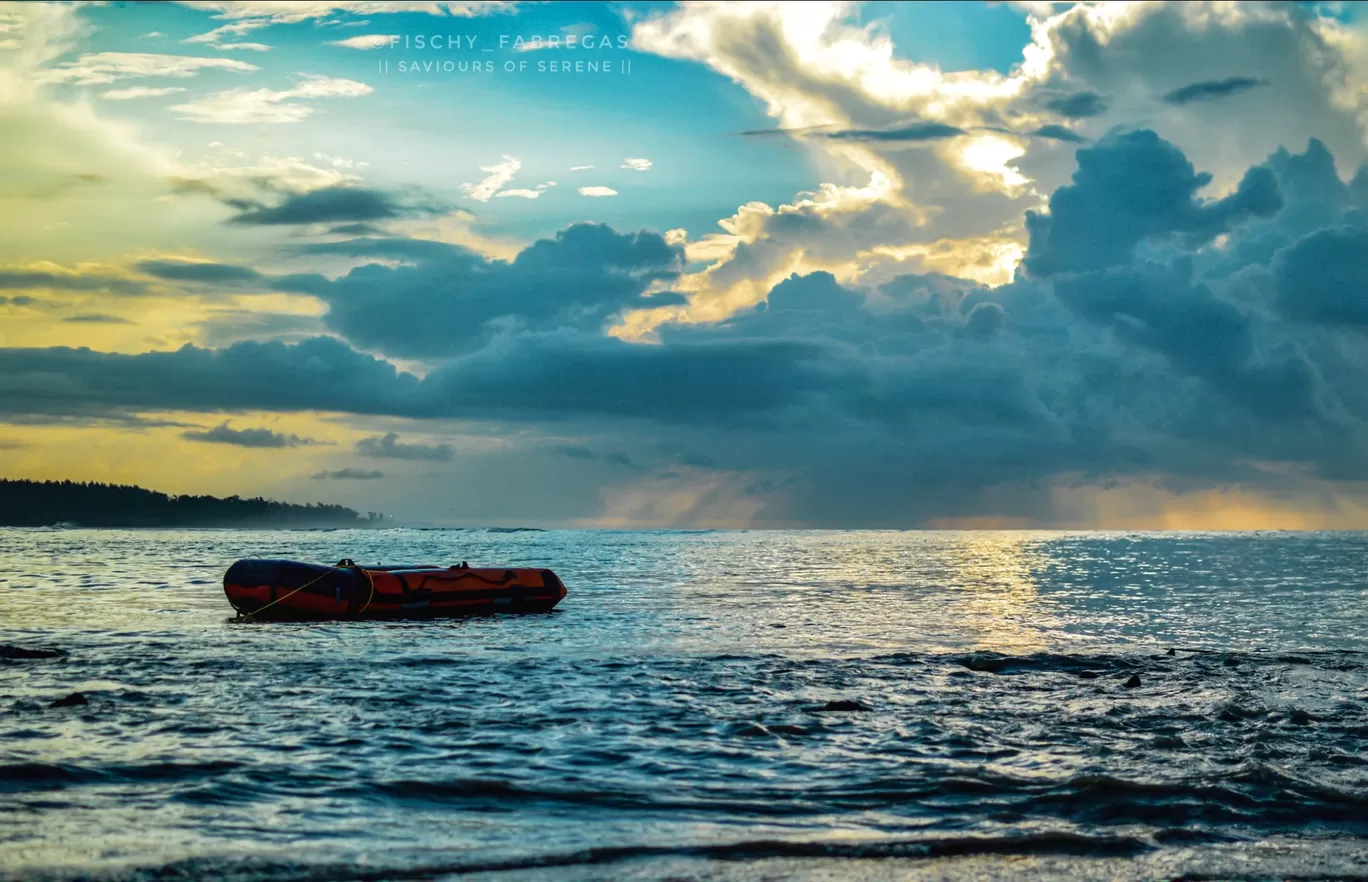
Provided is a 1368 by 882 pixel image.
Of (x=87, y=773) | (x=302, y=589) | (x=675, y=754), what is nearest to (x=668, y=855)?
(x=675, y=754)

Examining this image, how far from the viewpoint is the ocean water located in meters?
8.68

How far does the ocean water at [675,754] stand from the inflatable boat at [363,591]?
58.0 inches

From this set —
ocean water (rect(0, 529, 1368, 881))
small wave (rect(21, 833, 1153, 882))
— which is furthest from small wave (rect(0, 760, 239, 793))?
small wave (rect(21, 833, 1153, 882))

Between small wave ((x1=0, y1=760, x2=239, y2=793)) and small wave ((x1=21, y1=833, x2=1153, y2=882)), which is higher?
small wave ((x1=21, y1=833, x2=1153, y2=882))

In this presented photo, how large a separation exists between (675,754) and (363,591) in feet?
62.3

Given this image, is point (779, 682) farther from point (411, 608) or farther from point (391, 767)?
point (411, 608)

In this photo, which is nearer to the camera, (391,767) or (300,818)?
(300,818)

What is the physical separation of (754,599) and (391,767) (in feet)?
94.1

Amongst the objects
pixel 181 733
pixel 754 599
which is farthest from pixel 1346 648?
pixel 181 733

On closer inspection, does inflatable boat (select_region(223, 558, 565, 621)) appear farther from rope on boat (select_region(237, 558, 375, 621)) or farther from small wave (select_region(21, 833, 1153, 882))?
→ small wave (select_region(21, 833, 1153, 882))

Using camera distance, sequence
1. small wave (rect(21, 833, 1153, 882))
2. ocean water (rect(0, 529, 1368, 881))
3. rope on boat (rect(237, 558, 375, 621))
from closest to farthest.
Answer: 1. small wave (rect(21, 833, 1153, 882))
2. ocean water (rect(0, 529, 1368, 881))
3. rope on boat (rect(237, 558, 375, 621))

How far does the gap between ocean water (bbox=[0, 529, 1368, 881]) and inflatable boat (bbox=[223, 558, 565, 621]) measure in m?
1.47

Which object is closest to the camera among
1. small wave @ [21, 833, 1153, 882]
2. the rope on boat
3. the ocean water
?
small wave @ [21, 833, 1153, 882]

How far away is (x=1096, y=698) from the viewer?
16.9 m
